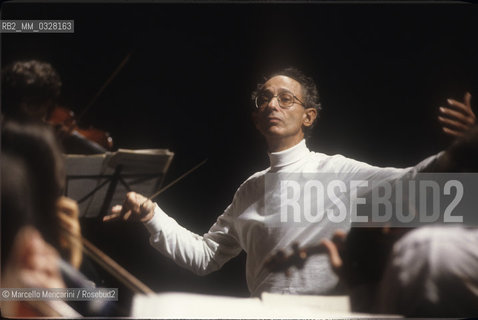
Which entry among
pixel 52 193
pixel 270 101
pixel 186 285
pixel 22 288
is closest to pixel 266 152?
pixel 270 101

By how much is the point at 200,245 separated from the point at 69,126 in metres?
0.68

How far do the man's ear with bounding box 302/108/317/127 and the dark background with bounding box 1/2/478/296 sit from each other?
3 centimetres

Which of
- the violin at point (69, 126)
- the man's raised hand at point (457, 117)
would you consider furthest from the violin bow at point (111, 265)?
the man's raised hand at point (457, 117)

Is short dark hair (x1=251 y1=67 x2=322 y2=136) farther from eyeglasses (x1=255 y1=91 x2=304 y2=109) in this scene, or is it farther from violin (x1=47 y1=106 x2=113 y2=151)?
violin (x1=47 y1=106 x2=113 y2=151)

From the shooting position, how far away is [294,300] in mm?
2008

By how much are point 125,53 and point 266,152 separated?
0.68 m

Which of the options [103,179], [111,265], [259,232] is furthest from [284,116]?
[111,265]

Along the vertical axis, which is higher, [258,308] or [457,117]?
[457,117]

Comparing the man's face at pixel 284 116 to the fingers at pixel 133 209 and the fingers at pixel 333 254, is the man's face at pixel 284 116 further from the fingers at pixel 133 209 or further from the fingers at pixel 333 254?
the fingers at pixel 133 209

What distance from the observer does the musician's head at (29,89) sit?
2027mm

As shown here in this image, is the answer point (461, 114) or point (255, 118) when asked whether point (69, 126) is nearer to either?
point (255, 118)

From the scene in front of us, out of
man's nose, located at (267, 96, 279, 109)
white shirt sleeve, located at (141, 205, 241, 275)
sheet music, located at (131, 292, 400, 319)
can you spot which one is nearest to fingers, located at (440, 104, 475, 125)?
man's nose, located at (267, 96, 279, 109)

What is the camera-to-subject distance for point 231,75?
2.13 m

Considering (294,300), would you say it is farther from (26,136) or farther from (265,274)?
(26,136)
